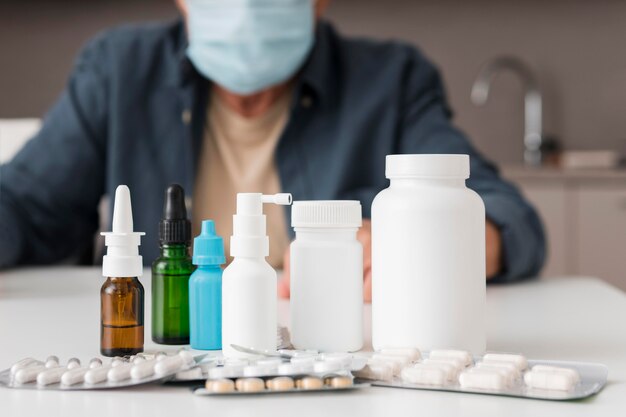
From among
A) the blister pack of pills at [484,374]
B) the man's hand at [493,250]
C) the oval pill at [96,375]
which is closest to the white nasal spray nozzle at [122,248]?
the oval pill at [96,375]

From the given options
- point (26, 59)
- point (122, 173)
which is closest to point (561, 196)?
point (122, 173)

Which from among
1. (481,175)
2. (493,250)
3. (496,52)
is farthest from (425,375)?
(496,52)

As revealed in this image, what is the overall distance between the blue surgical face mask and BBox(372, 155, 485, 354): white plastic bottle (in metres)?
0.87

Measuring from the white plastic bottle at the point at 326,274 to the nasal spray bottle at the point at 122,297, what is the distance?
0.12 metres

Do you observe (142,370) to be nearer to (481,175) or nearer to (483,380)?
(483,380)

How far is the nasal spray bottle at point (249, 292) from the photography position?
2.02ft

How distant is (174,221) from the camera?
26.3 inches

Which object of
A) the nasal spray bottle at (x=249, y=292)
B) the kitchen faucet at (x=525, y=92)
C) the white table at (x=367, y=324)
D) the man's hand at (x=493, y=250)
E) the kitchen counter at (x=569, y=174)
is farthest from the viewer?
the kitchen faucet at (x=525, y=92)

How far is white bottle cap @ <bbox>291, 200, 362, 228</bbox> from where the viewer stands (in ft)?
2.08

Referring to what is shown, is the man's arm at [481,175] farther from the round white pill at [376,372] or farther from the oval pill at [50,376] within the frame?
the oval pill at [50,376]

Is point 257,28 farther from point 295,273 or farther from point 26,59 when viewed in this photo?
point 26,59

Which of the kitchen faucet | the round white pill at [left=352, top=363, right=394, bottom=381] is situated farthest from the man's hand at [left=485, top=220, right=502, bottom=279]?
the kitchen faucet

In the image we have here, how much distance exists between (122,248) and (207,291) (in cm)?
8

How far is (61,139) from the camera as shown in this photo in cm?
151
